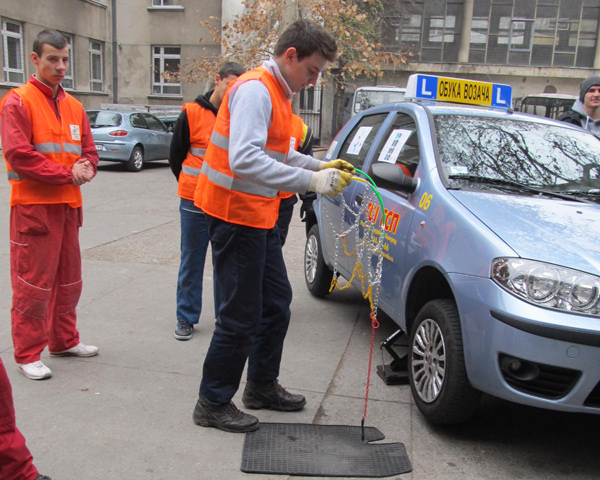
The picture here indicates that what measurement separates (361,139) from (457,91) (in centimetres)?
85

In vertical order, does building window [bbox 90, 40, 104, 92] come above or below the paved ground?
above

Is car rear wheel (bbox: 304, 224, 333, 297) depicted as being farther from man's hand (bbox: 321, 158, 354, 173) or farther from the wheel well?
man's hand (bbox: 321, 158, 354, 173)

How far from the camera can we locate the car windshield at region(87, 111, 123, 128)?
1566 cm

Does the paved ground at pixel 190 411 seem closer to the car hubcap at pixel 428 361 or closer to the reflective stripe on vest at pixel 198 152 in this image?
the car hubcap at pixel 428 361

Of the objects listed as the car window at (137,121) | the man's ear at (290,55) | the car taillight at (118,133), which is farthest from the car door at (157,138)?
the man's ear at (290,55)

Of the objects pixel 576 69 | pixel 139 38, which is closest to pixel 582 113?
pixel 139 38

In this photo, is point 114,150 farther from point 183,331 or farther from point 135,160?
point 183,331

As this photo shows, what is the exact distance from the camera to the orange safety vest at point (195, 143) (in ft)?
14.2

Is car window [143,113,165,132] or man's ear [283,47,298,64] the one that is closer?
man's ear [283,47,298,64]

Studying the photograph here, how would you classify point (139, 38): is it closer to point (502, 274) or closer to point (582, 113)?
point (582, 113)

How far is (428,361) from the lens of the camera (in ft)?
10.6

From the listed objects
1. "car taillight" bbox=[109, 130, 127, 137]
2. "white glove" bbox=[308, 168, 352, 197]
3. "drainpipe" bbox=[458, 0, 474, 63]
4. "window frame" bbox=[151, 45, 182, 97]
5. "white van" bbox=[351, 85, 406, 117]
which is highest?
"drainpipe" bbox=[458, 0, 474, 63]

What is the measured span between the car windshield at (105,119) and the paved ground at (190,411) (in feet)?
35.8

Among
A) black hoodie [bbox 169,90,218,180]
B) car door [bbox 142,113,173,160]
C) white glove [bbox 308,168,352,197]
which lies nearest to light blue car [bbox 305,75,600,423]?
white glove [bbox 308,168,352,197]
